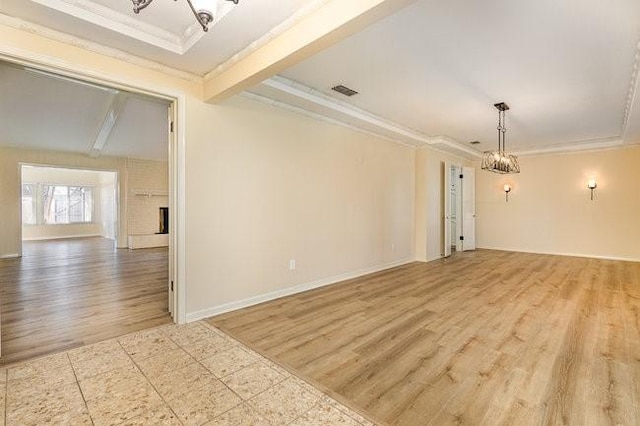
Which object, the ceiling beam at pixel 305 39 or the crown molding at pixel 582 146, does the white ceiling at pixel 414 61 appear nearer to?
the ceiling beam at pixel 305 39

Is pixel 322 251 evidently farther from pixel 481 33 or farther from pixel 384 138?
pixel 481 33

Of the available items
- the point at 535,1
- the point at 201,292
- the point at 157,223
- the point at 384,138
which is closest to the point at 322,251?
the point at 201,292

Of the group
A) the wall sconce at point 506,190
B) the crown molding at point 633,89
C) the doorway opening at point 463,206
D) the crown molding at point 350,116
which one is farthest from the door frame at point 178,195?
the wall sconce at point 506,190

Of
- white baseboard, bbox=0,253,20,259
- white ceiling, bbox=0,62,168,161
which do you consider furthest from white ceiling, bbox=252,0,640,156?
white baseboard, bbox=0,253,20,259

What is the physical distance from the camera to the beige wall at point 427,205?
675 centimetres

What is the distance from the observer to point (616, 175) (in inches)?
273

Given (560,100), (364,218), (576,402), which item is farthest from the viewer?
(364,218)

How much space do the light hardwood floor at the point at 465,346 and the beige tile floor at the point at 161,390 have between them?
217 millimetres

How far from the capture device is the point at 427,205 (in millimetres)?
6777

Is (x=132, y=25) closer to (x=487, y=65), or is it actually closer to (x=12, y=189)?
(x=487, y=65)

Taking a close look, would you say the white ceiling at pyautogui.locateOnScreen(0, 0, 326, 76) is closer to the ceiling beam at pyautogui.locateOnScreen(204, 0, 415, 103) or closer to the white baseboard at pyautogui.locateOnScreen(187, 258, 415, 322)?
the ceiling beam at pyautogui.locateOnScreen(204, 0, 415, 103)

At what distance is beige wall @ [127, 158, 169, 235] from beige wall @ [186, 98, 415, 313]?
255 inches

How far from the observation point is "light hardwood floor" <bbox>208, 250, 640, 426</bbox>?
192 centimetres

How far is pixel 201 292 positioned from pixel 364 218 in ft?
10.1
